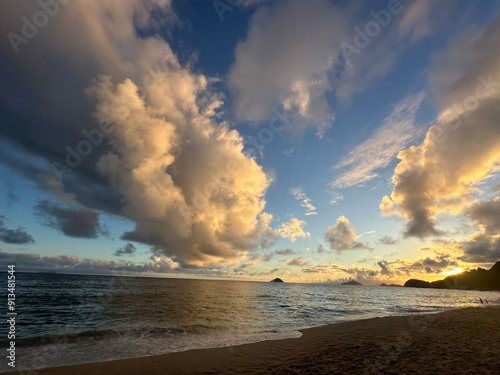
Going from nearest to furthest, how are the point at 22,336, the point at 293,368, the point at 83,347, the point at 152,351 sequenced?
the point at 293,368
the point at 152,351
the point at 83,347
the point at 22,336

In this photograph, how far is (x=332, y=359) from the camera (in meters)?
12.6

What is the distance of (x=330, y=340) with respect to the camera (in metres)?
17.5

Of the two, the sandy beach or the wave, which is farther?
the wave

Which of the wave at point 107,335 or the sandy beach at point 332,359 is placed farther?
the wave at point 107,335

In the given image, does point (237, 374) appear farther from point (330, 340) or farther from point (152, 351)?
point (330, 340)

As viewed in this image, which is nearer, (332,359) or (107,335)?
(332,359)

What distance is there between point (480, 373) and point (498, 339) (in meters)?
11.5

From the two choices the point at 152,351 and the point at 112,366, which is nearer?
the point at 112,366

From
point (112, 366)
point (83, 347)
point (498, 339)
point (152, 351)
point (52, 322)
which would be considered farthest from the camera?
point (52, 322)

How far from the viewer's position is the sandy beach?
36.4 feet

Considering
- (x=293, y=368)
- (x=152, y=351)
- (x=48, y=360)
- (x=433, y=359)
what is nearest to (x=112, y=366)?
(x=152, y=351)

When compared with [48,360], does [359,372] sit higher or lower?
higher

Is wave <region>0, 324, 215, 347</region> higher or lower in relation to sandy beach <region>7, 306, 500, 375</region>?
lower

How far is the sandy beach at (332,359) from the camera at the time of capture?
11082 millimetres
